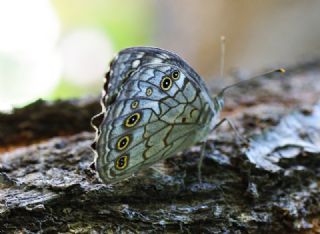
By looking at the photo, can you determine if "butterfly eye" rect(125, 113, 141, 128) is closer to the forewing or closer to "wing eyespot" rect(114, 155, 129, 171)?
the forewing

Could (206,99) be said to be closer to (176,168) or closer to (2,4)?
(176,168)

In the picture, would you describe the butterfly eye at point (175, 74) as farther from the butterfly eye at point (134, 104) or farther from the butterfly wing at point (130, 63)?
the butterfly eye at point (134, 104)

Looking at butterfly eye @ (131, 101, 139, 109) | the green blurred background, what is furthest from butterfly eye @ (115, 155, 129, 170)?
the green blurred background

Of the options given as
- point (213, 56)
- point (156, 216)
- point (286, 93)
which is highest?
point (213, 56)

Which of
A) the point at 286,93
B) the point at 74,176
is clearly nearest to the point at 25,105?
the point at 74,176

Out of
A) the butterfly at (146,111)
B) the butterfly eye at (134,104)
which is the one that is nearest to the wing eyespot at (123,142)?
the butterfly at (146,111)
